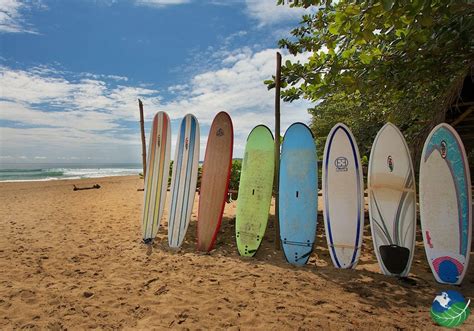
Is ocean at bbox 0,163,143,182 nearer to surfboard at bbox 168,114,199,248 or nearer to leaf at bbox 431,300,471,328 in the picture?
surfboard at bbox 168,114,199,248

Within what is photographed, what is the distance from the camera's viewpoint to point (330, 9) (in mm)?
4855

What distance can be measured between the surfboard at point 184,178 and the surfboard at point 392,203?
2.56 m

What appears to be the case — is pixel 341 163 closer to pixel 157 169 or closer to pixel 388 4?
pixel 388 4

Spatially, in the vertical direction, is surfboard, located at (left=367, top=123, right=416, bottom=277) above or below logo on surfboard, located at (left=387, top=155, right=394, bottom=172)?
below

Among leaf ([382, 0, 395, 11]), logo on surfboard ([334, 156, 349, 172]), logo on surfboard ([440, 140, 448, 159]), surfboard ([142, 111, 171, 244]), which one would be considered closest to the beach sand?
surfboard ([142, 111, 171, 244])

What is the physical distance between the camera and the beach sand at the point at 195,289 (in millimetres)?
2246

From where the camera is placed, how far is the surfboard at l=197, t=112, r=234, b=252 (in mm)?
4242

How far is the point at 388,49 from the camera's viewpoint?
4.13 m

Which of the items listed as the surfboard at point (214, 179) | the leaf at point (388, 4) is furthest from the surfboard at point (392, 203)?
the surfboard at point (214, 179)

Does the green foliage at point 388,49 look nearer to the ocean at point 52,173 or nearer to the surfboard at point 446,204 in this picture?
the surfboard at point 446,204

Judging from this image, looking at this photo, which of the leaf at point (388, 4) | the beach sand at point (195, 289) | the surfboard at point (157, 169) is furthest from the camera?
the surfboard at point (157, 169)

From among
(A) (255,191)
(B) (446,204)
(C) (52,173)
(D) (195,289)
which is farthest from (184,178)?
(C) (52,173)

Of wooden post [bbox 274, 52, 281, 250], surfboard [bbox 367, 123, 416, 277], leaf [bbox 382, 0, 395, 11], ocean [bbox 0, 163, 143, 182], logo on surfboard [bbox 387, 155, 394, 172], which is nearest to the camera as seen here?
leaf [bbox 382, 0, 395, 11]

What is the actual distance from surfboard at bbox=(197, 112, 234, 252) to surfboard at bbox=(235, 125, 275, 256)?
0.86 ft
